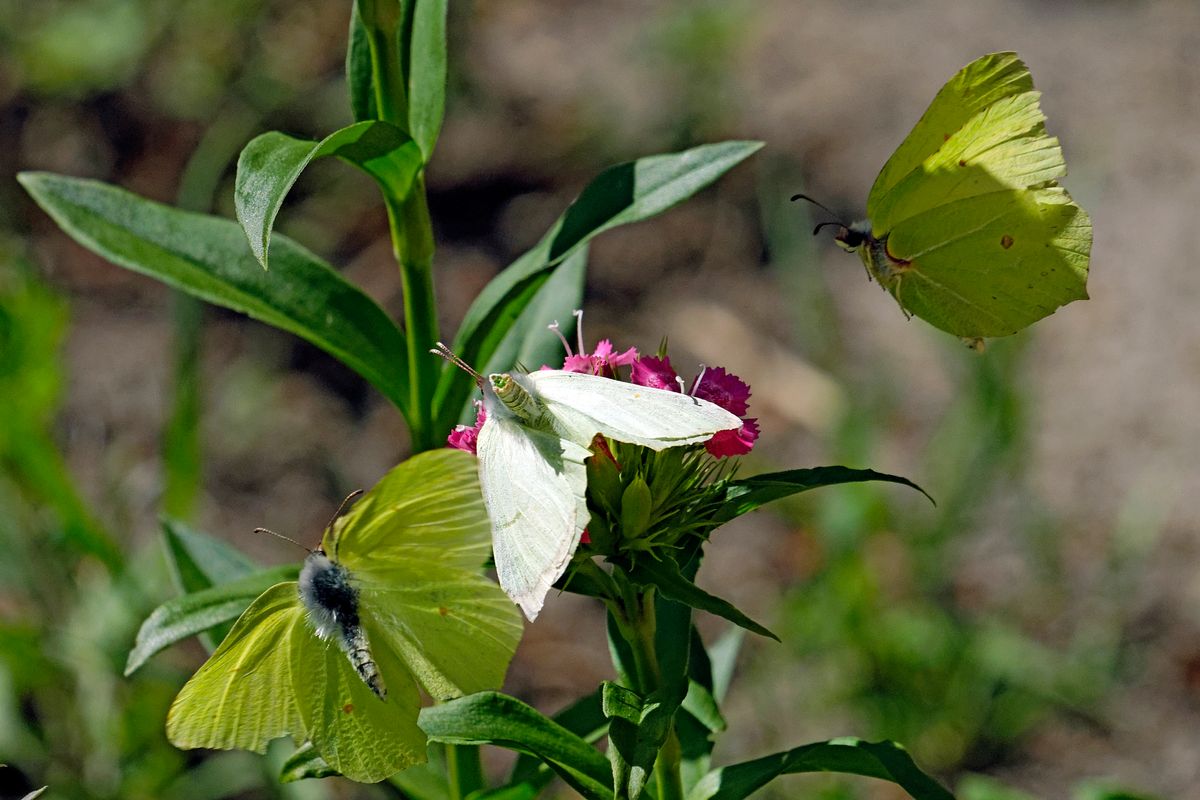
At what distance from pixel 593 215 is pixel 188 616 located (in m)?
0.68

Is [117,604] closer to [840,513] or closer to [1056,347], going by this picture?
[840,513]

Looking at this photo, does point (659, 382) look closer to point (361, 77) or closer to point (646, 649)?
point (646, 649)

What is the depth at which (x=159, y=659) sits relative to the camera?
296cm

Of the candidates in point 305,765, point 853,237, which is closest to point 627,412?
point 305,765

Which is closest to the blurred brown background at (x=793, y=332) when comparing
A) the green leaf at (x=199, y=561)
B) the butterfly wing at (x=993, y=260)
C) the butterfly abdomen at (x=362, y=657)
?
the green leaf at (x=199, y=561)

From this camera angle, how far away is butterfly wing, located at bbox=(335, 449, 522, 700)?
1333 mm

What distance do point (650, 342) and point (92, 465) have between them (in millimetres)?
1713

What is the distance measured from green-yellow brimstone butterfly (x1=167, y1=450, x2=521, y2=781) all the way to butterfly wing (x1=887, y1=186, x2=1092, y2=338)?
2.61ft

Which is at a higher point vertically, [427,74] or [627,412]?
[427,74]

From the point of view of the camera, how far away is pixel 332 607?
4.52 feet

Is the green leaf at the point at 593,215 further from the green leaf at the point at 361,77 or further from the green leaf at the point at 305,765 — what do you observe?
the green leaf at the point at 305,765

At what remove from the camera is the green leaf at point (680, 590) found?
1.20 meters

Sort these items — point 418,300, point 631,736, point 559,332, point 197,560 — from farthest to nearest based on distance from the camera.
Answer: point 197,560, point 559,332, point 418,300, point 631,736

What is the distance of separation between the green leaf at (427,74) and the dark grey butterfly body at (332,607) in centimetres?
53
